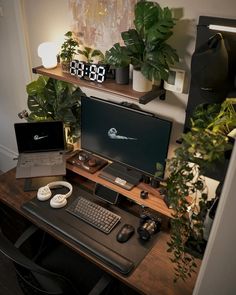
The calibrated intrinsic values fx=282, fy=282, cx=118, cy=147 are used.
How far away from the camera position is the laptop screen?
189 cm

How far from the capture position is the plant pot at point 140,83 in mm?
1460

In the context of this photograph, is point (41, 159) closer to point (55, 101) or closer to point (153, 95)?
point (55, 101)

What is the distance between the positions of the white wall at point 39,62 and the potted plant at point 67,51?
104mm

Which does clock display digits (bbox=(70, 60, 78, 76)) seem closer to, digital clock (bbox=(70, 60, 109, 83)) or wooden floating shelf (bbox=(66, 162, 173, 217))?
digital clock (bbox=(70, 60, 109, 83))

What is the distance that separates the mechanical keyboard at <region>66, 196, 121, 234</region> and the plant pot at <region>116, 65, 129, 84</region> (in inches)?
29.5

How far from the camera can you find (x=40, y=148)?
1.98 m

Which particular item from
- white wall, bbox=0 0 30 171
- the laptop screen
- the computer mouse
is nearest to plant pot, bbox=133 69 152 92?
the laptop screen

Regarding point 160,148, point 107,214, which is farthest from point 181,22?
point 107,214

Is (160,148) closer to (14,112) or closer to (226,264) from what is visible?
(226,264)

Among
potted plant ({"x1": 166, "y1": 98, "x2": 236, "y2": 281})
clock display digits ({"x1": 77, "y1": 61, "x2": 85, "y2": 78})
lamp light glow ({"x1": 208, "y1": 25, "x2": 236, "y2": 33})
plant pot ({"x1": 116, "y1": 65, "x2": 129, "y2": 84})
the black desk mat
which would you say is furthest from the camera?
clock display digits ({"x1": 77, "y1": 61, "x2": 85, "y2": 78})

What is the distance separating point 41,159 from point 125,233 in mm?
791

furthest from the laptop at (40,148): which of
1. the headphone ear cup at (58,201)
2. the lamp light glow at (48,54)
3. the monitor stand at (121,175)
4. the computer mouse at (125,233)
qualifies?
the computer mouse at (125,233)

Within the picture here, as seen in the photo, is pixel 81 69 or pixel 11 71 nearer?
pixel 81 69

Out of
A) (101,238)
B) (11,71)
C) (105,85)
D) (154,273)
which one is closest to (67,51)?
(105,85)
